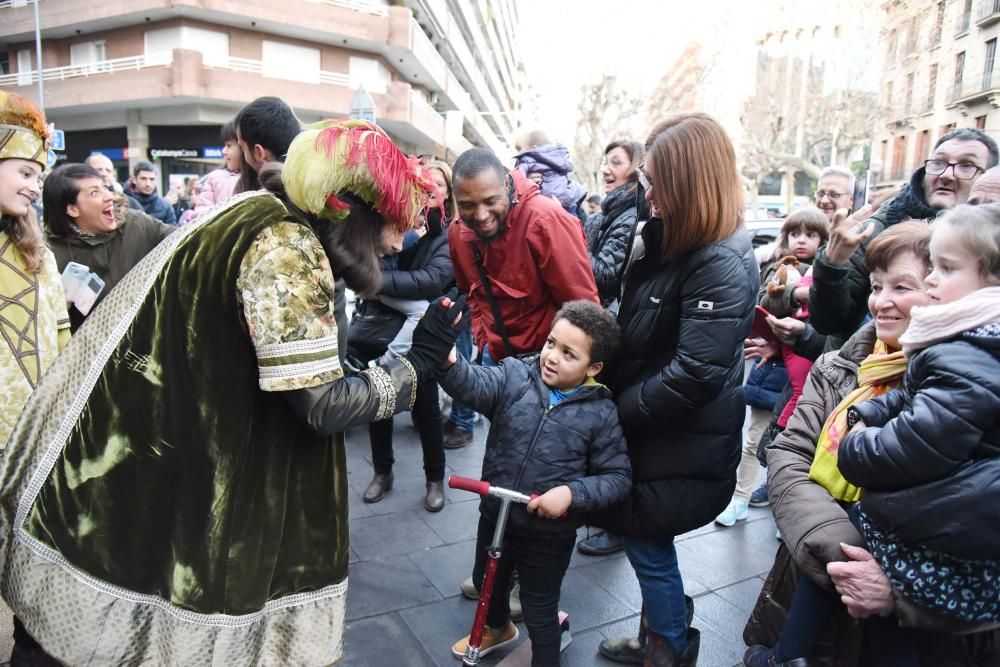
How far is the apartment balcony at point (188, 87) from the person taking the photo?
2136 cm

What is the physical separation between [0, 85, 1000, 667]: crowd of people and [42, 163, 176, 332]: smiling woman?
1.02 metres

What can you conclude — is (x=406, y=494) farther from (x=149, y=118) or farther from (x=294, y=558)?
(x=149, y=118)

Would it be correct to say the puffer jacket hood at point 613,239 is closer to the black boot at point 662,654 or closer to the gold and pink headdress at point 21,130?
the black boot at point 662,654

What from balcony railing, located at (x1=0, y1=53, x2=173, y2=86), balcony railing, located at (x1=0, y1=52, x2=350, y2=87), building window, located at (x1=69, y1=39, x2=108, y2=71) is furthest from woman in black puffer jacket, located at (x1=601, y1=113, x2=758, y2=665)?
building window, located at (x1=69, y1=39, x2=108, y2=71)

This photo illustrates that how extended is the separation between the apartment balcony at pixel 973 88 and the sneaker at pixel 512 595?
11754 mm

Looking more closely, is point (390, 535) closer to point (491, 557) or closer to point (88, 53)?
point (491, 557)

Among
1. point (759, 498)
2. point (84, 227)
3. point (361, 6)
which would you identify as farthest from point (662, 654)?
point (361, 6)

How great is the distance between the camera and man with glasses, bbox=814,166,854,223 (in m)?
4.18

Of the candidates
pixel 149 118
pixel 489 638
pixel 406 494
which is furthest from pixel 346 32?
pixel 489 638

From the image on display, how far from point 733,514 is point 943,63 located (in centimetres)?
1085

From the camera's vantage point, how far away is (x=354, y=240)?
1.76 m

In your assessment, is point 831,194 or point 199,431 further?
point 831,194

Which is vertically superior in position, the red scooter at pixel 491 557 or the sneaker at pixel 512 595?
the red scooter at pixel 491 557

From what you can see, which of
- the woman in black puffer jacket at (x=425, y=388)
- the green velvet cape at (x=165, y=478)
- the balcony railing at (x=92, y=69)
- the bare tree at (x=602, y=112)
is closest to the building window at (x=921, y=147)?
the bare tree at (x=602, y=112)
